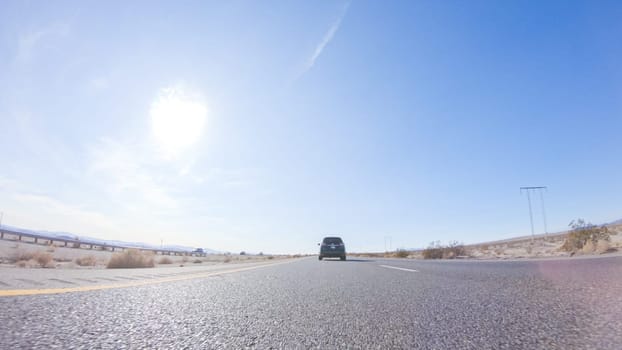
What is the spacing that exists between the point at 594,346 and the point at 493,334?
314 mm

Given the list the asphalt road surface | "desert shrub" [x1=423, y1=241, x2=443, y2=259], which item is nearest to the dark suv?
"desert shrub" [x1=423, y1=241, x2=443, y2=259]

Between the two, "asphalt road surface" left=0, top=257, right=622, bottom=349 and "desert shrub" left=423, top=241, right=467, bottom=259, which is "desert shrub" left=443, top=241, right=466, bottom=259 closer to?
"desert shrub" left=423, top=241, right=467, bottom=259

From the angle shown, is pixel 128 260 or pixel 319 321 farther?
pixel 128 260

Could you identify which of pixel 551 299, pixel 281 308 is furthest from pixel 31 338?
pixel 551 299

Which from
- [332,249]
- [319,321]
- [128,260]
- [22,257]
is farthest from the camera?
[332,249]

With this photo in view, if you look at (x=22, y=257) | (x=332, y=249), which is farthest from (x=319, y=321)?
(x=332, y=249)

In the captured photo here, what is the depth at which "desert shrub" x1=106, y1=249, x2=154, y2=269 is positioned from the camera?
9.51 metres

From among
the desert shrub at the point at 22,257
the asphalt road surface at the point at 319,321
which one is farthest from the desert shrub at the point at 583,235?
the desert shrub at the point at 22,257

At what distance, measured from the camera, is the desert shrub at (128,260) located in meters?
9.51

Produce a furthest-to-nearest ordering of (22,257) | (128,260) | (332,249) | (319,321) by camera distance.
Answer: (332,249) → (22,257) → (128,260) → (319,321)

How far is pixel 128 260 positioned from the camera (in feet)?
32.8

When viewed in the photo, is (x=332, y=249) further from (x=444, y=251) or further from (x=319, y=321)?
(x=319, y=321)

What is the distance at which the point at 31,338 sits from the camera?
1.07 metres

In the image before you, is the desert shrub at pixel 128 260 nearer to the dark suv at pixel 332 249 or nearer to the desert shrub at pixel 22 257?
the desert shrub at pixel 22 257
